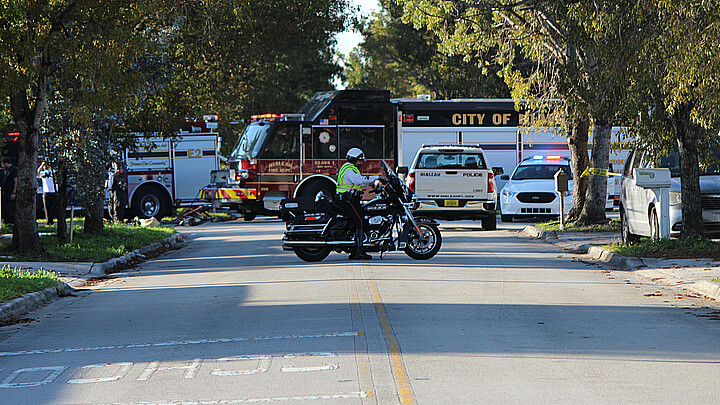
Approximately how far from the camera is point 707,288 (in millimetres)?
12320

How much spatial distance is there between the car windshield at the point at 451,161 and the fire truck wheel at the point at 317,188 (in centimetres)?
483

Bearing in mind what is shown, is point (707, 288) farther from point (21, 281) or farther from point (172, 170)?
point (172, 170)

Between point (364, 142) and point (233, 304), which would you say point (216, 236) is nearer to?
point (364, 142)

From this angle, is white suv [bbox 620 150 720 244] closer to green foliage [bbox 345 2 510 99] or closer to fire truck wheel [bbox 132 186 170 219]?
green foliage [bbox 345 2 510 99]

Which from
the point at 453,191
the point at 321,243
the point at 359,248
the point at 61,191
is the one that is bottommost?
the point at 359,248

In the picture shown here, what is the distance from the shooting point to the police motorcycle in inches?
663

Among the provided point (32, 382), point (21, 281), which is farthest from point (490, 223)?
point (32, 382)

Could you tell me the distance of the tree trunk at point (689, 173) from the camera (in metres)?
16.5

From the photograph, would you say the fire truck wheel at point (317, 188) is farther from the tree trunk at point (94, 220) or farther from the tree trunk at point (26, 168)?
the tree trunk at point (26, 168)

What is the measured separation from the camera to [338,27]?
1266 inches

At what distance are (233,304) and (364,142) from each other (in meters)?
18.6

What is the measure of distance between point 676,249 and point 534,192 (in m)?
10.9

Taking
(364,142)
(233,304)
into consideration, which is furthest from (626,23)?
(364,142)

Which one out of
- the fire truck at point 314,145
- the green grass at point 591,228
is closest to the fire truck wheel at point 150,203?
the fire truck at point 314,145
